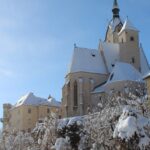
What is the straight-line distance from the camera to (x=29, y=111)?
79.9 meters

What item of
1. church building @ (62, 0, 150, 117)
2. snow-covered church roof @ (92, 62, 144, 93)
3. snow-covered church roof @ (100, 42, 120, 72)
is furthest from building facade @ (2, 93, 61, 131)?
snow-covered church roof @ (92, 62, 144, 93)

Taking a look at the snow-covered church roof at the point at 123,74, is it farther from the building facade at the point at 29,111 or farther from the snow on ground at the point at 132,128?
the snow on ground at the point at 132,128

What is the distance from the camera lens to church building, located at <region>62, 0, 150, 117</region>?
64.2m

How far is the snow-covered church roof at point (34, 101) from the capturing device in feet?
264

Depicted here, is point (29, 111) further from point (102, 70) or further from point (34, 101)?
point (102, 70)

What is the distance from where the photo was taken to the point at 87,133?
87.9 feet

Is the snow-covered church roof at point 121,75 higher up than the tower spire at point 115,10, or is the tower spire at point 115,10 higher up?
the tower spire at point 115,10

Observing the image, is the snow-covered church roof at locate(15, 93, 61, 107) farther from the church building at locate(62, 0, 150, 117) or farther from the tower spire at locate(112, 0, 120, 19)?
the tower spire at locate(112, 0, 120, 19)

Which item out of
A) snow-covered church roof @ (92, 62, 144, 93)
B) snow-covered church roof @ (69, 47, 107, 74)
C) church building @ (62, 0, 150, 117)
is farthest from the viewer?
snow-covered church roof @ (69, 47, 107, 74)

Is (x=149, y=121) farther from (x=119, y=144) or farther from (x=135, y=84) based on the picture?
(x=135, y=84)


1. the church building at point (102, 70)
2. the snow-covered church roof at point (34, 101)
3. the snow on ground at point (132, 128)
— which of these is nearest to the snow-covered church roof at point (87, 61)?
the church building at point (102, 70)

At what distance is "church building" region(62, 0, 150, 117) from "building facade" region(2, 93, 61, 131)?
11.3m

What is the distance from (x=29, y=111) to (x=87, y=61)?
16522 millimetres

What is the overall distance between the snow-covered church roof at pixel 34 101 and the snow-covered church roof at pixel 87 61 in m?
14.4
